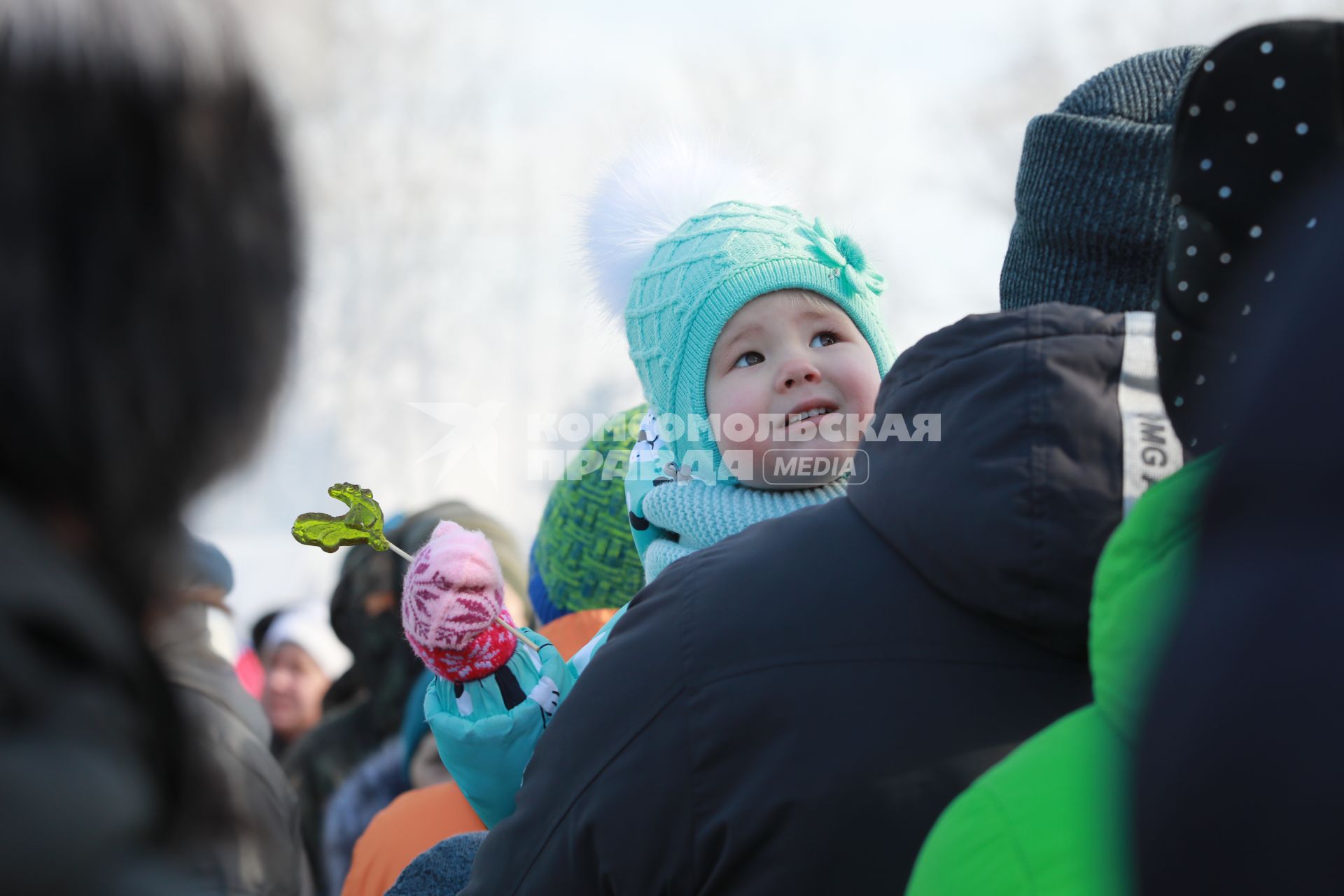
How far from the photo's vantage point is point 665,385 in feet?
8.75

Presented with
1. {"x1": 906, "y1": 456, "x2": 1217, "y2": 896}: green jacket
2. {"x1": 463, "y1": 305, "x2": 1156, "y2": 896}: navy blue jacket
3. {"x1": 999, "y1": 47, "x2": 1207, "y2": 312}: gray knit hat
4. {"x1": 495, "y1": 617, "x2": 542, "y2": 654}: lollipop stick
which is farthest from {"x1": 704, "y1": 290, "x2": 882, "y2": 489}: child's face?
{"x1": 906, "y1": 456, "x2": 1217, "y2": 896}: green jacket

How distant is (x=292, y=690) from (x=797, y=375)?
13.8 feet

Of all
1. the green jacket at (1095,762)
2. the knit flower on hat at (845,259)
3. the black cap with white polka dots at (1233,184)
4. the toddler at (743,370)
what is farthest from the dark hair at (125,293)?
the knit flower on hat at (845,259)

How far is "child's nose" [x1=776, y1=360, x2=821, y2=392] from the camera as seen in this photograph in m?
2.46

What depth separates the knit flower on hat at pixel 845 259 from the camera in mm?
2602

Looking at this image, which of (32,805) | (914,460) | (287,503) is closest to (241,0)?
(32,805)

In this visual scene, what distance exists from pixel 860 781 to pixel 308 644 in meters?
5.23

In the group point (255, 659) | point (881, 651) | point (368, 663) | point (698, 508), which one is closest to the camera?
point (881, 651)

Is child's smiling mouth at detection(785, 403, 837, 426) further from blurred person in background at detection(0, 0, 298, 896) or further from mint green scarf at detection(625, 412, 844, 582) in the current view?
blurred person in background at detection(0, 0, 298, 896)

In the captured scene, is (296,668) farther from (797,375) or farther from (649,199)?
(797,375)

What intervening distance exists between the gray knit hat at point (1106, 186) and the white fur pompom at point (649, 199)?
1239mm

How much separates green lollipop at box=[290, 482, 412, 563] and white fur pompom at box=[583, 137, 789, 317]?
3.76 ft

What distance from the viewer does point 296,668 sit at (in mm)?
5867

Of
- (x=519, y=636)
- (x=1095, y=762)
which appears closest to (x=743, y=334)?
(x=519, y=636)
